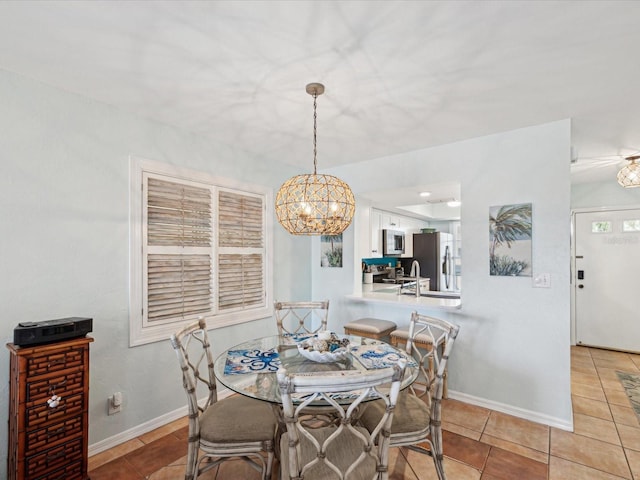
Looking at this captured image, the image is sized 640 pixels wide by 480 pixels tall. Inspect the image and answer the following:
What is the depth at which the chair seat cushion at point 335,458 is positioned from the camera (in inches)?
54.8

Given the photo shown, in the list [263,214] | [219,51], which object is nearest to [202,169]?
[263,214]

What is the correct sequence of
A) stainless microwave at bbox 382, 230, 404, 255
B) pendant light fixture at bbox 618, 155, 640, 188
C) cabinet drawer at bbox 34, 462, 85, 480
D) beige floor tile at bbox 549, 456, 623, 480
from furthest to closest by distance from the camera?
stainless microwave at bbox 382, 230, 404, 255 < pendant light fixture at bbox 618, 155, 640, 188 < beige floor tile at bbox 549, 456, 623, 480 < cabinet drawer at bbox 34, 462, 85, 480

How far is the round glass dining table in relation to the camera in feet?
5.50

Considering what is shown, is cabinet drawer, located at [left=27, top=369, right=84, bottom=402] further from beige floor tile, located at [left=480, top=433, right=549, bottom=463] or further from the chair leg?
beige floor tile, located at [left=480, top=433, right=549, bottom=463]

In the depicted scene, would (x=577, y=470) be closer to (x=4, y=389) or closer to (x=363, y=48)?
(x=363, y=48)

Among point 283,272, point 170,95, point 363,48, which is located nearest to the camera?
point 363,48

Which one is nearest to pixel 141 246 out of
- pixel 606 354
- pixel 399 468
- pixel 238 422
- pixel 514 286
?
pixel 238 422

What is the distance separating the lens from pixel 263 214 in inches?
140

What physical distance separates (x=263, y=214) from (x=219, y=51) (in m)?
1.98

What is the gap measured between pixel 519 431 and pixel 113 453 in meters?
2.97

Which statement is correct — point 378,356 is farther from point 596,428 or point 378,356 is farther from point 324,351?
point 596,428

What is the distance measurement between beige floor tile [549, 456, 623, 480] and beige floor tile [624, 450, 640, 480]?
15 centimetres

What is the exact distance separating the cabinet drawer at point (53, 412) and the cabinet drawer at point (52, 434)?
0.03 metres

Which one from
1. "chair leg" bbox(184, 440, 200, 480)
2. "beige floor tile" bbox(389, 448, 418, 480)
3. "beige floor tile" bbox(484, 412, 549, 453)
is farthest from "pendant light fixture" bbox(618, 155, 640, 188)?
"chair leg" bbox(184, 440, 200, 480)
